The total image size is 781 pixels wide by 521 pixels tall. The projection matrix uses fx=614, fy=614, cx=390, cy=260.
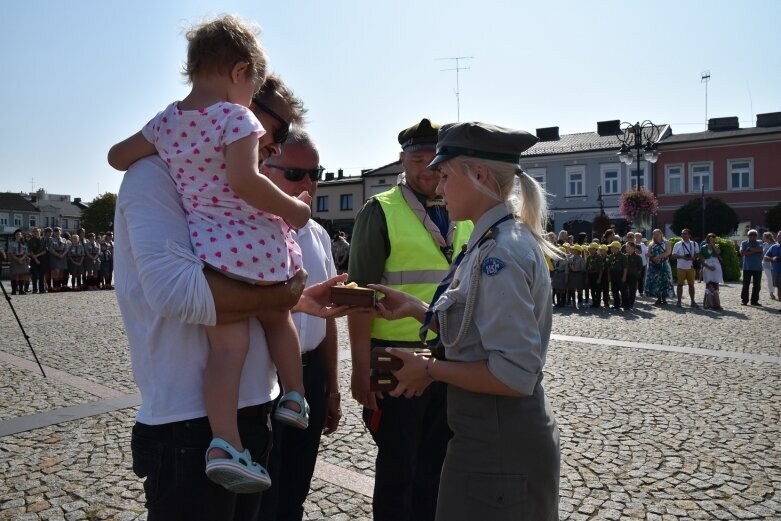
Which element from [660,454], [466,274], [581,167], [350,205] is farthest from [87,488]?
[350,205]

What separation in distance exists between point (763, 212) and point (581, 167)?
470 inches

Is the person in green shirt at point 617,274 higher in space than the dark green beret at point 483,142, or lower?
lower

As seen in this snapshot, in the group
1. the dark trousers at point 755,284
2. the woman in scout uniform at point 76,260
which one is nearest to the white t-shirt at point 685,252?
the dark trousers at point 755,284

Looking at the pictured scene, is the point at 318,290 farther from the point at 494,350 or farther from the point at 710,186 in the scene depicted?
the point at 710,186

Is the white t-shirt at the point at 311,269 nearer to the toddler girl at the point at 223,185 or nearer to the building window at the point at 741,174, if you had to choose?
the toddler girl at the point at 223,185

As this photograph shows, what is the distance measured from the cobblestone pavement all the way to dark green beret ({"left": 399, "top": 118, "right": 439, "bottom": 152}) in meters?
2.10

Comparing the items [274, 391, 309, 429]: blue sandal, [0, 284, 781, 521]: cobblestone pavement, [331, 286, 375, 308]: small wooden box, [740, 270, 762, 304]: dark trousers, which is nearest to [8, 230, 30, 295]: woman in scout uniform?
[0, 284, 781, 521]: cobblestone pavement

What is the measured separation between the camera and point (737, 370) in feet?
24.5

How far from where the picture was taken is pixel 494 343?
5.80ft

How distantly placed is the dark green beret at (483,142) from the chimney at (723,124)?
49.4 m

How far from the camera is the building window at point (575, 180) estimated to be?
147 feet

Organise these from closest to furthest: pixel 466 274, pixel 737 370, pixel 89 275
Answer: pixel 466 274, pixel 737 370, pixel 89 275

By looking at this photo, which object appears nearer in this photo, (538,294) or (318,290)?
(538,294)

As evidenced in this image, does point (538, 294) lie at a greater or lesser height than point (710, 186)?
lesser
